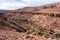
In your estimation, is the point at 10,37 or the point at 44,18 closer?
the point at 10,37

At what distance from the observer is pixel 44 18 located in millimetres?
29406

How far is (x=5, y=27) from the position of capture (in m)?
14.8

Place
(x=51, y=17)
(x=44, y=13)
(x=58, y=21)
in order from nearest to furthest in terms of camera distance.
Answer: (x=58, y=21)
(x=51, y=17)
(x=44, y=13)

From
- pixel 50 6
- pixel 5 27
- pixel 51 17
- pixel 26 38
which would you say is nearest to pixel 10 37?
pixel 26 38

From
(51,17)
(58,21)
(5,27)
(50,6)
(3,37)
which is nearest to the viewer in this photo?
(3,37)

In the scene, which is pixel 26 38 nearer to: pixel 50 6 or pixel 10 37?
pixel 10 37

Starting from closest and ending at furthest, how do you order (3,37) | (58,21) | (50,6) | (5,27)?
(3,37) → (5,27) → (58,21) → (50,6)

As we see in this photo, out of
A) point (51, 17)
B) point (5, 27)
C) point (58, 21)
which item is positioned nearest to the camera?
point (5, 27)

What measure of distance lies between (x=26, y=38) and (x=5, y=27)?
2.07m

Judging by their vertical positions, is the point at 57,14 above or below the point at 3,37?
below

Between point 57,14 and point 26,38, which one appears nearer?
point 26,38

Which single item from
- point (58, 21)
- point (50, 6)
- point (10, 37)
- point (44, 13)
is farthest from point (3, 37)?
point (50, 6)

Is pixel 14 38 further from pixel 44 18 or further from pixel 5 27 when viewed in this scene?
pixel 44 18

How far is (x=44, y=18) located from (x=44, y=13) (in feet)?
8.30
